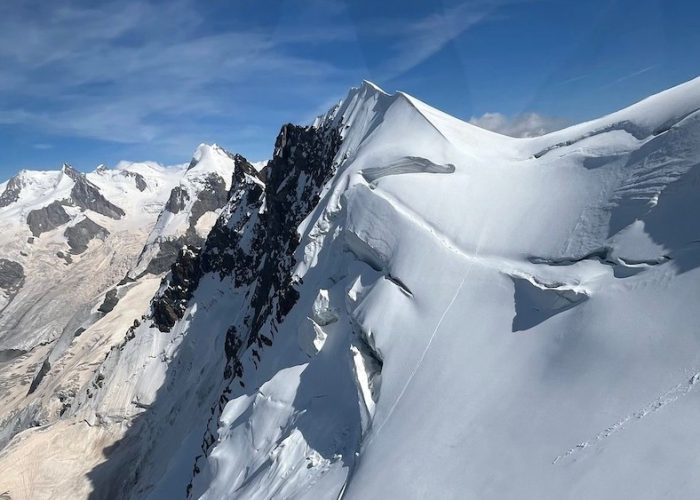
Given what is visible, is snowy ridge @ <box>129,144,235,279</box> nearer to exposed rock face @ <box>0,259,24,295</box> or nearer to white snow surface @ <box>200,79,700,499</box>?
exposed rock face @ <box>0,259,24,295</box>

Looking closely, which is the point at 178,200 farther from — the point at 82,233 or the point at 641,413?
the point at 641,413

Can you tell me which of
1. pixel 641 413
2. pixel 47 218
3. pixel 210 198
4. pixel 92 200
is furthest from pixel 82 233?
pixel 641 413

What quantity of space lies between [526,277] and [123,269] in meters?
143

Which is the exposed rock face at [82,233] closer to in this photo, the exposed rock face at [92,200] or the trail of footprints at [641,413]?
the exposed rock face at [92,200]

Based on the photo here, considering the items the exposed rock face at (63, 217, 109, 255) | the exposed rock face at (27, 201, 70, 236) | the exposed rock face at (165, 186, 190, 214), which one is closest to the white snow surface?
the exposed rock face at (165, 186, 190, 214)

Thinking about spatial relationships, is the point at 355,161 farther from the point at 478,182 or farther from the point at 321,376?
the point at 321,376

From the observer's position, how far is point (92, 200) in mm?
191750

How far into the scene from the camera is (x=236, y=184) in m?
55.6

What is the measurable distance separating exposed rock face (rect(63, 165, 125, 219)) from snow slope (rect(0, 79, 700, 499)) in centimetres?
18067

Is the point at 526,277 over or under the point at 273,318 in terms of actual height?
under

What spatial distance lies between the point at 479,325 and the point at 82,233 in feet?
606

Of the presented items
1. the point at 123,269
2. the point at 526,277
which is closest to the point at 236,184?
the point at 526,277

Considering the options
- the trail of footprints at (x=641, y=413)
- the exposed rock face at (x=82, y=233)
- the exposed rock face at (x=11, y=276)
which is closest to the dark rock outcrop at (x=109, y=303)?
the trail of footprints at (x=641, y=413)

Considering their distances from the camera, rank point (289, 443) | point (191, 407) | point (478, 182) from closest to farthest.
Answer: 1. point (289, 443)
2. point (478, 182)
3. point (191, 407)
